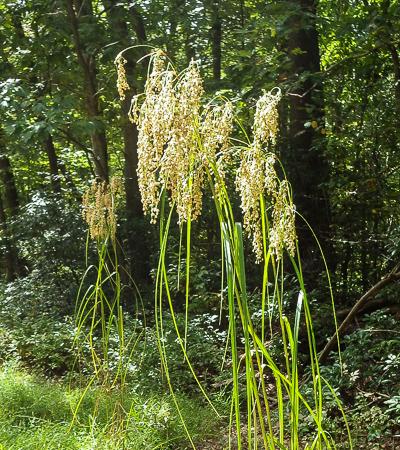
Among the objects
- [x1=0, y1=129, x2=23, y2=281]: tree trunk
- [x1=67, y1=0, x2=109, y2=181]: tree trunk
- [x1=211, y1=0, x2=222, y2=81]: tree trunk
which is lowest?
[x1=0, y1=129, x2=23, y2=281]: tree trunk

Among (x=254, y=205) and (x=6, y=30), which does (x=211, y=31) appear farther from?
(x=254, y=205)

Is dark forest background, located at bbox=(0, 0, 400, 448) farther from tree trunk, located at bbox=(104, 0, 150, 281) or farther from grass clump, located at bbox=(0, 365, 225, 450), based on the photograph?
grass clump, located at bbox=(0, 365, 225, 450)

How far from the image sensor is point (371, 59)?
6.12 m

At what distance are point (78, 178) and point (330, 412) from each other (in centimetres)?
827

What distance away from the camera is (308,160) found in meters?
6.89

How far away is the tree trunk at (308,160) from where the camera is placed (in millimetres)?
6699

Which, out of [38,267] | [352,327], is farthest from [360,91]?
[38,267]

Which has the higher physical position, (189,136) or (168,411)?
(189,136)

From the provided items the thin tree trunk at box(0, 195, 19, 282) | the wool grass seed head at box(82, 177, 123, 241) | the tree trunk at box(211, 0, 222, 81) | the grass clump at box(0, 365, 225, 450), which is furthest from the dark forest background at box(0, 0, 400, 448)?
the wool grass seed head at box(82, 177, 123, 241)

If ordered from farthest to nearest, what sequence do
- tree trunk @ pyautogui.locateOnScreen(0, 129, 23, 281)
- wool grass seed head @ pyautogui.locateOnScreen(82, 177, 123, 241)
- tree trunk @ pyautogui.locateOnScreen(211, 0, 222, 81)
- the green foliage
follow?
tree trunk @ pyautogui.locateOnScreen(0, 129, 23, 281)
tree trunk @ pyautogui.locateOnScreen(211, 0, 222, 81)
the green foliage
wool grass seed head @ pyautogui.locateOnScreen(82, 177, 123, 241)

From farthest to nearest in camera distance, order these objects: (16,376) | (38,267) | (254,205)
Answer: (38,267), (16,376), (254,205)

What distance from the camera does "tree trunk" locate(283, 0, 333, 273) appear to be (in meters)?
6.70

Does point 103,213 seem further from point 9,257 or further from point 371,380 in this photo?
point 9,257

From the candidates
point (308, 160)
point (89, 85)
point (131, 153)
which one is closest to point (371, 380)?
point (308, 160)
